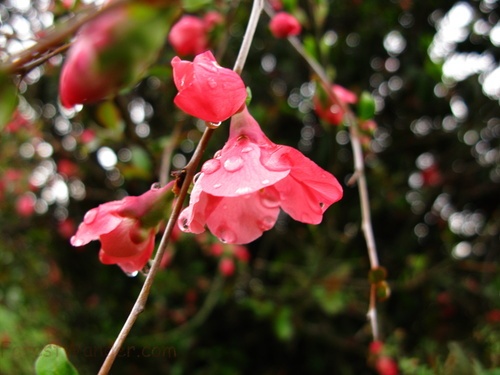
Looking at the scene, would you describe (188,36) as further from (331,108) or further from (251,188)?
(251,188)

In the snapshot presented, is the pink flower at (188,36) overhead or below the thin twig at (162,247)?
below

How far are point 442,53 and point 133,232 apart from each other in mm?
1829

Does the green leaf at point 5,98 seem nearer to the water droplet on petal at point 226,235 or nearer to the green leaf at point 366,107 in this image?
the water droplet on petal at point 226,235

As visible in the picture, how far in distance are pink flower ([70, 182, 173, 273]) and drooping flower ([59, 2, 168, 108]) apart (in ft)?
0.73

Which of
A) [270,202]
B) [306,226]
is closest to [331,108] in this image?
[270,202]

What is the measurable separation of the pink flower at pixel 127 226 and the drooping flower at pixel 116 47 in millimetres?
224

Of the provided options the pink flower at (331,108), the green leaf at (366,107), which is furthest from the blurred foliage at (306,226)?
the green leaf at (366,107)

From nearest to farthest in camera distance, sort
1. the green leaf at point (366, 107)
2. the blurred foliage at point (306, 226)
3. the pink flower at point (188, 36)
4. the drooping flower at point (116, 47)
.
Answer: the drooping flower at point (116, 47), the green leaf at point (366, 107), the pink flower at point (188, 36), the blurred foliage at point (306, 226)

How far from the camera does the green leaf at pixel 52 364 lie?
36 centimetres

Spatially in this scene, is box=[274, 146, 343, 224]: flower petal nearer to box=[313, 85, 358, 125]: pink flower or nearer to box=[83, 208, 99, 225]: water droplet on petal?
box=[83, 208, 99, 225]: water droplet on petal

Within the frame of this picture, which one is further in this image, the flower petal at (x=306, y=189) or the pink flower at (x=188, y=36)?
the pink flower at (x=188, y=36)

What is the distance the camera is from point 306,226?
2033 mm

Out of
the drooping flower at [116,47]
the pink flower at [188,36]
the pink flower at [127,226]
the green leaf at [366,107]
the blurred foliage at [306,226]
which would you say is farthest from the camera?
the blurred foliage at [306,226]

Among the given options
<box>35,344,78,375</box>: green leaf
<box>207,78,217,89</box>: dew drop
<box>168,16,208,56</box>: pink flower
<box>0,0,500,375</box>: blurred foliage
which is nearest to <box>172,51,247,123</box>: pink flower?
<box>207,78,217,89</box>: dew drop
